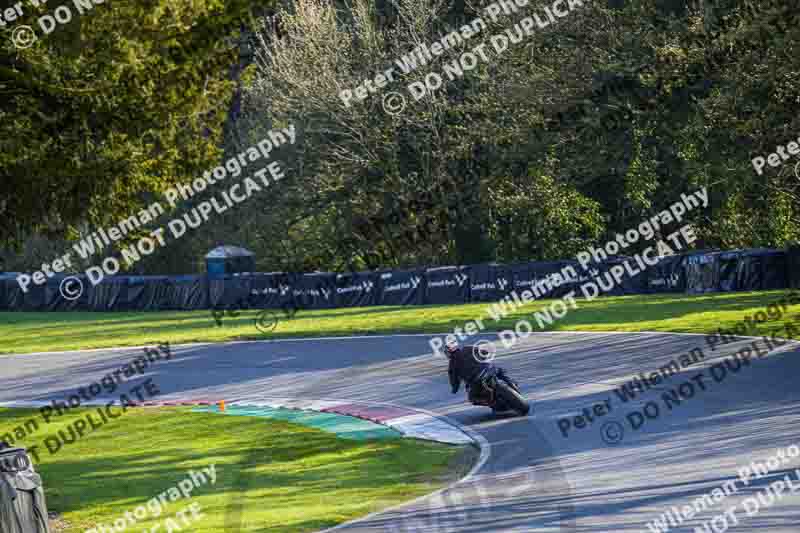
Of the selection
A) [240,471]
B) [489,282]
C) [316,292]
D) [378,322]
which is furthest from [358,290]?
[240,471]

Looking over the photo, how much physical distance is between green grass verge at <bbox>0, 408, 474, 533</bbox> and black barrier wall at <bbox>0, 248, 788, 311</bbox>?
60.7 feet

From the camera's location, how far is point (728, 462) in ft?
41.3

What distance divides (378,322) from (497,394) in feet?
54.9

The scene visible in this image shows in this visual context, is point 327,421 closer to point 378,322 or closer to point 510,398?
point 510,398

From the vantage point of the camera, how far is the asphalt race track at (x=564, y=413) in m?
10.8

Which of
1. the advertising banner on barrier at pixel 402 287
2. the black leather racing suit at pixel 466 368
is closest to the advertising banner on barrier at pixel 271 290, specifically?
the advertising banner on barrier at pixel 402 287

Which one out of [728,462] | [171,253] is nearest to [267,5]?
[728,462]

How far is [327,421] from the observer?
18.6 meters

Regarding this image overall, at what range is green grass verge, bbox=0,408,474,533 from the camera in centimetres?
1242

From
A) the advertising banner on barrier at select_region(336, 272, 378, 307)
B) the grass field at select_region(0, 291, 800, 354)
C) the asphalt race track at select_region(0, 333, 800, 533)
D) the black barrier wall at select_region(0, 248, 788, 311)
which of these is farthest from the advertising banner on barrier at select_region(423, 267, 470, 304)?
the asphalt race track at select_region(0, 333, 800, 533)

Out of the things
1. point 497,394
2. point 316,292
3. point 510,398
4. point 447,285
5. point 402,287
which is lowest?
point 447,285

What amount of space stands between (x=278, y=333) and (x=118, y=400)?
31.7ft

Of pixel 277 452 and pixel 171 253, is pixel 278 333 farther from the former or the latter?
pixel 171 253

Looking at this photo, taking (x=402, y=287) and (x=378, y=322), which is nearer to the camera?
(x=378, y=322)
